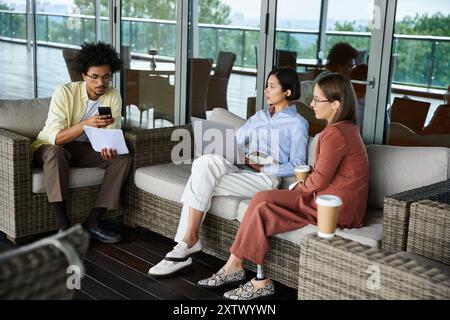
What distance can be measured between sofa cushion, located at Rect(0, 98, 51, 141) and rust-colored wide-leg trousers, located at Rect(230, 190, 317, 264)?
1756 millimetres

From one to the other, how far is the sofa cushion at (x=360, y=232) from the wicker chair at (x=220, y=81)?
7.32 ft

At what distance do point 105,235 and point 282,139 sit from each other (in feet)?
4.10

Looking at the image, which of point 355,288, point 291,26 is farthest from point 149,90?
point 355,288

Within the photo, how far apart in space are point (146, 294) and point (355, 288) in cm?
132

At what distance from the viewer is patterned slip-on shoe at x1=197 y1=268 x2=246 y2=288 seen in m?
3.10

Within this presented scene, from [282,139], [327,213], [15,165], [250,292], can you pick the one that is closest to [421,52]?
[282,139]

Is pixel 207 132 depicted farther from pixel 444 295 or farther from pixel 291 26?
pixel 444 295

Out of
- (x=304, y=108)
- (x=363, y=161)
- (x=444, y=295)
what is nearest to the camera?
(x=444, y=295)

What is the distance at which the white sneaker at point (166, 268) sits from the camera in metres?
3.25

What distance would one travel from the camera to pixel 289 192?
3000mm

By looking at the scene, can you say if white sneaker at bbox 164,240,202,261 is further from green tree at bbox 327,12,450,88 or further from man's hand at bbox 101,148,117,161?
green tree at bbox 327,12,450,88

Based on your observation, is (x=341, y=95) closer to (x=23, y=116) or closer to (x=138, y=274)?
(x=138, y=274)

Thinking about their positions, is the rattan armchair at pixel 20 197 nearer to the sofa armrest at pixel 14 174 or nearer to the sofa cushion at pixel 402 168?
the sofa armrest at pixel 14 174

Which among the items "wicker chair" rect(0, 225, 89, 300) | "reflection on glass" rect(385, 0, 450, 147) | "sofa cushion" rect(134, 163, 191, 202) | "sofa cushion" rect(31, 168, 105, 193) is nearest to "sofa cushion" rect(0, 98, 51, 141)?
"sofa cushion" rect(31, 168, 105, 193)
